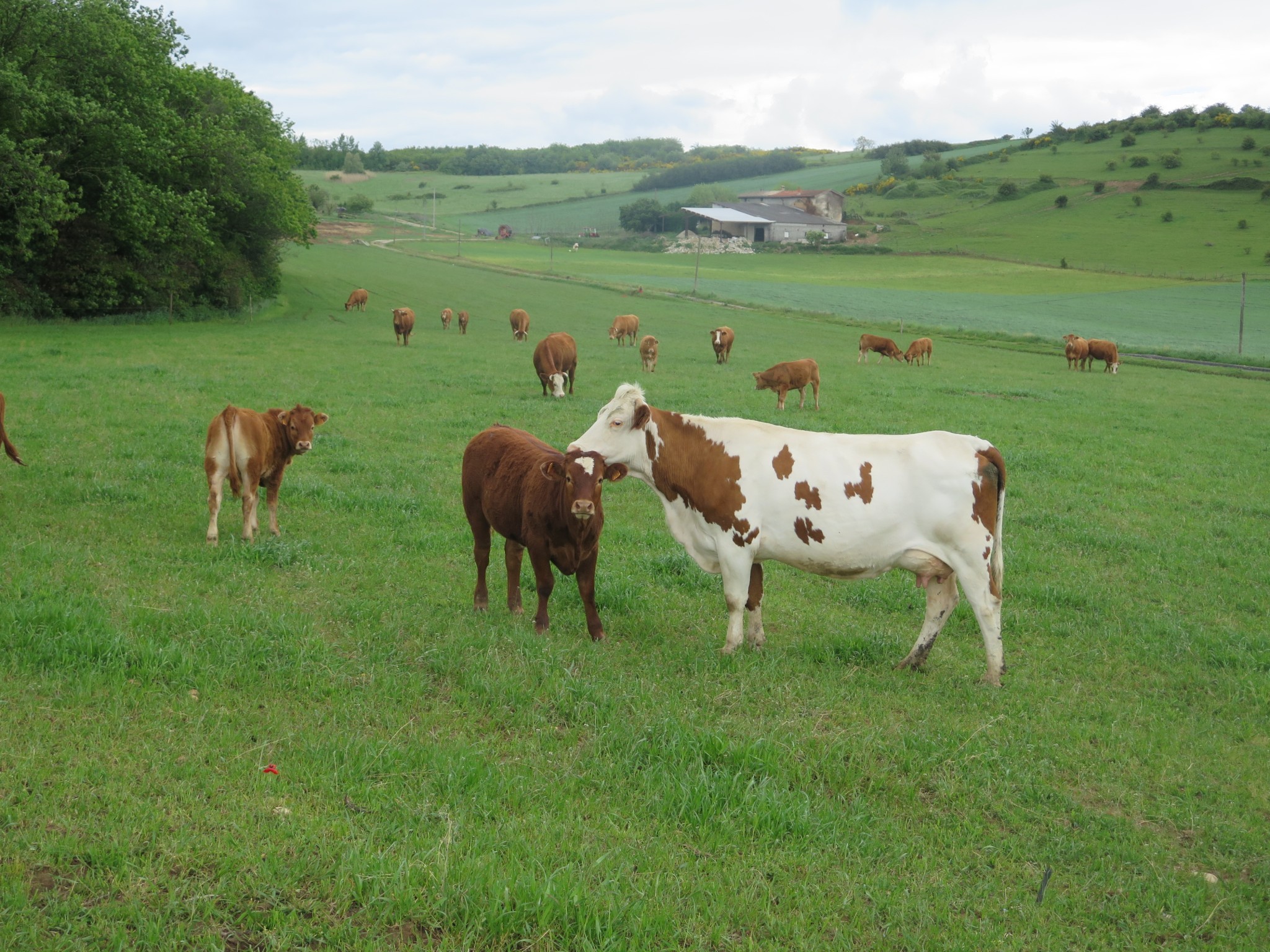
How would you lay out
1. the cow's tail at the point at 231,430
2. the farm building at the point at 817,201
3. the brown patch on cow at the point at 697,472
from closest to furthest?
the brown patch on cow at the point at 697,472, the cow's tail at the point at 231,430, the farm building at the point at 817,201

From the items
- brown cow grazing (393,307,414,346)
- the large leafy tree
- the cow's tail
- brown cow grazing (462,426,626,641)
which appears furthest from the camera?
brown cow grazing (393,307,414,346)

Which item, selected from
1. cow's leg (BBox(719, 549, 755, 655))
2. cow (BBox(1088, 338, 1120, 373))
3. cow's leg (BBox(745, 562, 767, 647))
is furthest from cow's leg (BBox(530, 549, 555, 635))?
cow (BBox(1088, 338, 1120, 373))

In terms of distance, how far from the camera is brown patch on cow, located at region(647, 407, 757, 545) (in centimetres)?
793

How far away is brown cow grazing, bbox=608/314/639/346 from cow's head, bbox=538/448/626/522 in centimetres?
3088

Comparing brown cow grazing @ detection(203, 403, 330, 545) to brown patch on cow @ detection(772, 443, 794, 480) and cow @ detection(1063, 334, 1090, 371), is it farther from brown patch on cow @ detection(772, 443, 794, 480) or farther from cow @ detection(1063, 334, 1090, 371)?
cow @ detection(1063, 334, 1090, 371)

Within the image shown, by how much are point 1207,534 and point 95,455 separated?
14.7 metres

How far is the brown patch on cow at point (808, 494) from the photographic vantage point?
7754 millimetres

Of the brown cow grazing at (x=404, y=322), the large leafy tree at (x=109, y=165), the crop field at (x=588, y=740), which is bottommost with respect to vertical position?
the crop field at (x=588, y=740)

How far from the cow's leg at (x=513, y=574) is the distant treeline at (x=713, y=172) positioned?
15338cm

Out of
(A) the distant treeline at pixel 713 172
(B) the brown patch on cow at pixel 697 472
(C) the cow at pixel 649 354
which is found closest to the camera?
(B) the brown patch on cow at pixel 697 472

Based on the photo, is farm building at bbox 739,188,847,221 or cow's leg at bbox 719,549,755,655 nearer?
cow's leg at bbox 719,549,755,655

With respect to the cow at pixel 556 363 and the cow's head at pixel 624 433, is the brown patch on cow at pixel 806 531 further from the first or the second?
the cow at pixel 556 363

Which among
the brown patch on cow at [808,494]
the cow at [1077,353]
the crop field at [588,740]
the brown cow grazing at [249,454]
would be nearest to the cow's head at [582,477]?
the crop field at [588,740]

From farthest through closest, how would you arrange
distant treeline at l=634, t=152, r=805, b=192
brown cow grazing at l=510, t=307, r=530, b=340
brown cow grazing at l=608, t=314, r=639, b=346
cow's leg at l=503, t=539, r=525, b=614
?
distant treeline at l=634, t=152, r=805, b=192 → brown cow grazing at l=510, t=307, r=530, b=340 → brown cow grazing at l=608, t=314, r=639, b=346 → cow's leg at l=503, t=539, r=525, b=614
